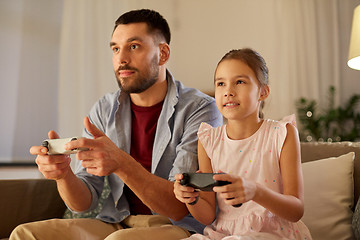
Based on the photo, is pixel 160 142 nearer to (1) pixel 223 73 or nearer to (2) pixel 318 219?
(1) pixel 223 73

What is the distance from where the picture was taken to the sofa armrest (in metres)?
1.53

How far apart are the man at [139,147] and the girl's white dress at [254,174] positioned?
17cm

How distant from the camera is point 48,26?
9.59 feet

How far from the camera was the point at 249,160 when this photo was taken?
1116 mm

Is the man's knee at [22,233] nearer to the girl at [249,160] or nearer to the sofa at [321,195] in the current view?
the sofa at [321,195]

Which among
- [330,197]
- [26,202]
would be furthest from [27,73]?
[330,197]

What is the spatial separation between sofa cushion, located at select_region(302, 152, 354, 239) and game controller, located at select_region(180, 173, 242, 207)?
0.65m

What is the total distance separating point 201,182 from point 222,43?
2.96 m

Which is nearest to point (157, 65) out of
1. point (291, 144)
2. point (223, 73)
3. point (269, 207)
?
point (223, 73)

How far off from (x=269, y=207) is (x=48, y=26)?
8.34ft

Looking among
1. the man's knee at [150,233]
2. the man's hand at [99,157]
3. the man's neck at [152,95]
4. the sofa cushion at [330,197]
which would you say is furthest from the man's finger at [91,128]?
the sofa cushion at [330,197]

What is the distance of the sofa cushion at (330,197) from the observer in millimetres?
1322

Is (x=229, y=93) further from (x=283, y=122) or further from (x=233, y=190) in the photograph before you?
(x=233, y=190)

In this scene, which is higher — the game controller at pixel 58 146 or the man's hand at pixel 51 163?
the game controller at pixel 58 146
